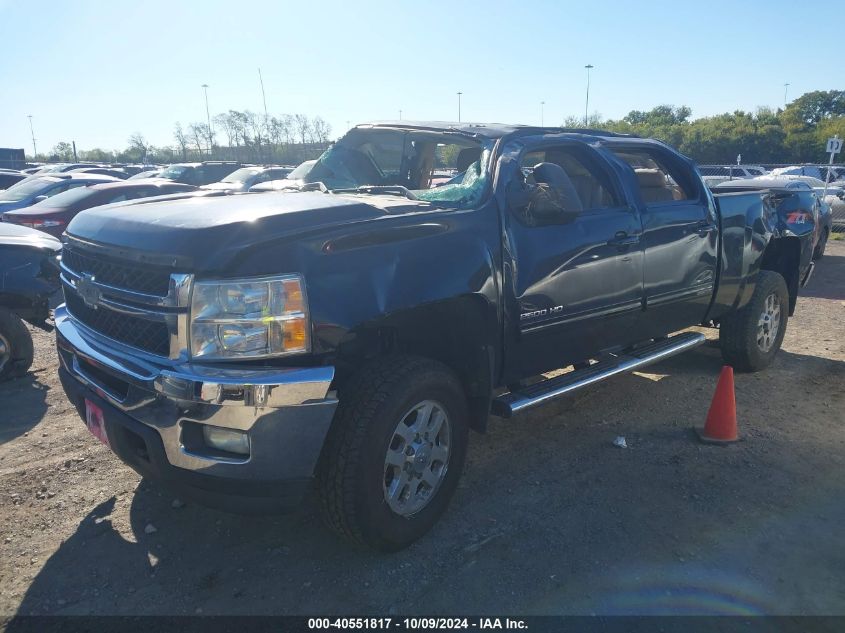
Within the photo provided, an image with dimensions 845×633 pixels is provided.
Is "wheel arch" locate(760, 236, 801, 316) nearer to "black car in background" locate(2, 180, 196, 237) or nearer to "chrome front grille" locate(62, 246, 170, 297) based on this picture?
"chrome front grille" locate(62, 246, 170, 297)

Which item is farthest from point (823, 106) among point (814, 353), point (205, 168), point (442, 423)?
point (442, 423)

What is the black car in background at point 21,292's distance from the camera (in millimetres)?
5398

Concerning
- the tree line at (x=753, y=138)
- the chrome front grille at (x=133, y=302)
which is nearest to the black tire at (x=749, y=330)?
the chrome front grille at (x=133, y=302)

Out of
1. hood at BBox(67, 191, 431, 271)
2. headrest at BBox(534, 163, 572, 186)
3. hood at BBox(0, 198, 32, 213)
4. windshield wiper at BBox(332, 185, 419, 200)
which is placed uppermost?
headrest at BBox(534, 163, 572, 186)

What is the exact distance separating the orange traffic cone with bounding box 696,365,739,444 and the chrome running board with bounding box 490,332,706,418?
475 mm

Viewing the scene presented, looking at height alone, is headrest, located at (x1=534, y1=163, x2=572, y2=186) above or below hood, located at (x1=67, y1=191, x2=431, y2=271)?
above

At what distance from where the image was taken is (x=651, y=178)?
5242 mm

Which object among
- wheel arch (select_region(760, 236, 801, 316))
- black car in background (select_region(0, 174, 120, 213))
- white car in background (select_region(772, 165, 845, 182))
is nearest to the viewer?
wheel arch (select_region(760, 236, 801, 316))

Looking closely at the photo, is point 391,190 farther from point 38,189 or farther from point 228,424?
point 38,189

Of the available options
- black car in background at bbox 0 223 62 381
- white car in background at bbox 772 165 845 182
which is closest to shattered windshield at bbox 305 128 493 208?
black car in background at bbox 0 223 62 381

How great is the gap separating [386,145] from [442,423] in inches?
96.9

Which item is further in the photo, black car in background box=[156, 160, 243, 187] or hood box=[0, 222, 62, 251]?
black car in background box=[156, 160, 243, 187]

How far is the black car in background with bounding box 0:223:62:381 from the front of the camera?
5398 mm

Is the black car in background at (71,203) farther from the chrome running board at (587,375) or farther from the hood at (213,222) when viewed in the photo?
the chrome running board at (587,375)
